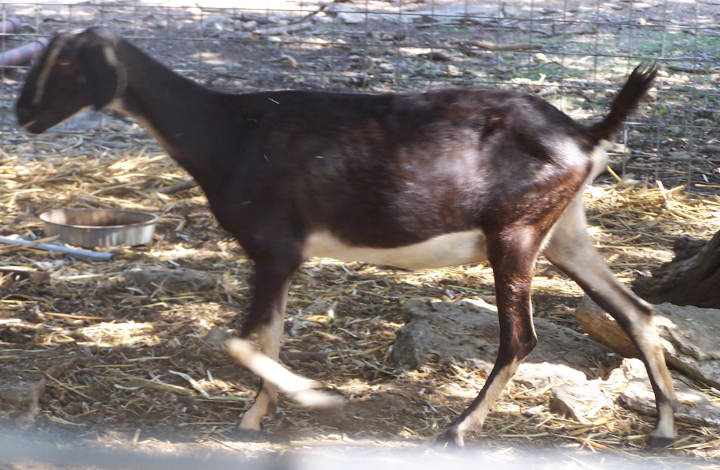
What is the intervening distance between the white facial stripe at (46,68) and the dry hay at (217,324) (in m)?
1.24

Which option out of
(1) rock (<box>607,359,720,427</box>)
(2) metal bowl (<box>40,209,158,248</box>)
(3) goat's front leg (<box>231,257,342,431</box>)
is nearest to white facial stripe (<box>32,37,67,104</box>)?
(3) goat's front leg (<box>231,257,342,431</box>)

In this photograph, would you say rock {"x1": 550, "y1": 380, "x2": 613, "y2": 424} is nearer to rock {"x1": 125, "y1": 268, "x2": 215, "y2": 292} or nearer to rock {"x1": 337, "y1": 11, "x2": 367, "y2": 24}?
rock {"x1": 125, "y1": 268, "x2": 215, "y2": 292}

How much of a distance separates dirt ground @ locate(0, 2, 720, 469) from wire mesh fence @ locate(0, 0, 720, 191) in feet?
0.33

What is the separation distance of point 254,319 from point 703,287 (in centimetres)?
260

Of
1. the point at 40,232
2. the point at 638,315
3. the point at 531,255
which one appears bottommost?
the point at 40,232

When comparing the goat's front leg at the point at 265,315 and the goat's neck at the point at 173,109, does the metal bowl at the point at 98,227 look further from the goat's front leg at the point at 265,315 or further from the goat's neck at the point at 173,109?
the goat's front leg at the point at 265,315

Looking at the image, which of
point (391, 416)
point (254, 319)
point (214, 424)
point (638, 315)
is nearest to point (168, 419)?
point (214, 424)

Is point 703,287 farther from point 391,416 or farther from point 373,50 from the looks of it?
point 373,50

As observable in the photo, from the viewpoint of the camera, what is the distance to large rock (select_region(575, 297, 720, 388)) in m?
4.43

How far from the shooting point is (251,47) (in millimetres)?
10242

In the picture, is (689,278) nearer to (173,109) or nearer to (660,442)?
(660,442)

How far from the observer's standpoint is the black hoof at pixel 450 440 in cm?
389

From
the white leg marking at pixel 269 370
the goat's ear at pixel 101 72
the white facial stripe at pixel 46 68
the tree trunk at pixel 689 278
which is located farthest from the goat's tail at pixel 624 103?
the white facial stripe at pixel 46 68

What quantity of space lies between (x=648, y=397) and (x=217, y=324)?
2229mm
